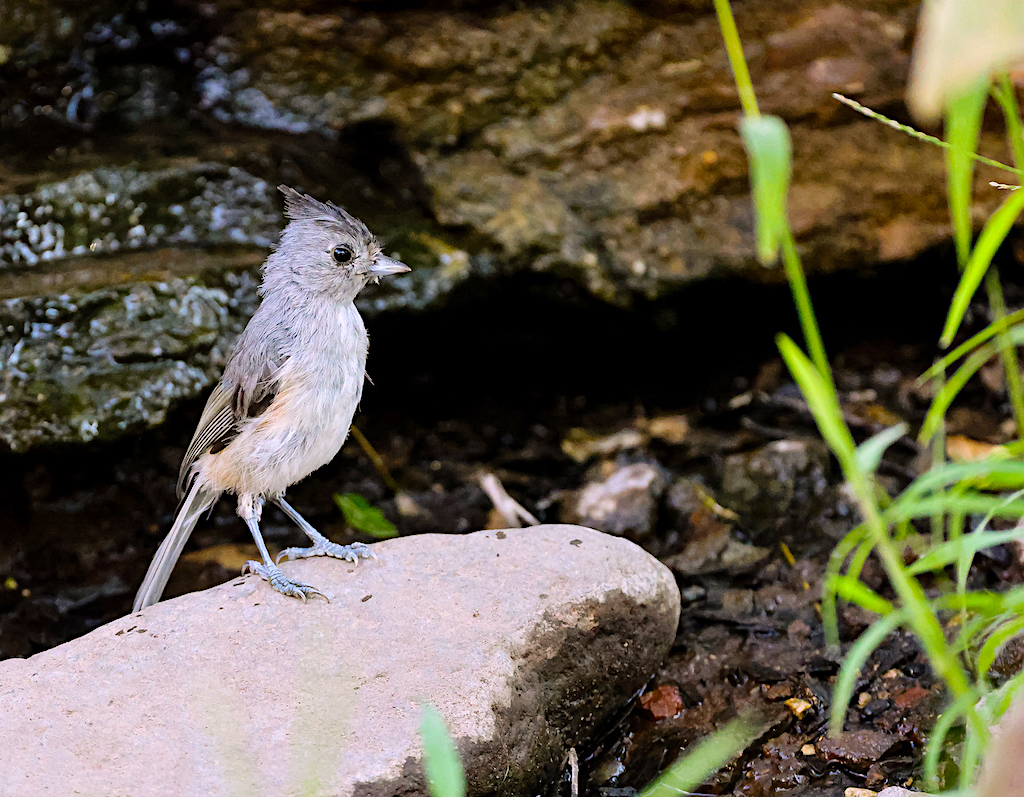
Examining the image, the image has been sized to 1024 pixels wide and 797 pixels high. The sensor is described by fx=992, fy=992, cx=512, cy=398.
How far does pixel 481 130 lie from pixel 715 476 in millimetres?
2085

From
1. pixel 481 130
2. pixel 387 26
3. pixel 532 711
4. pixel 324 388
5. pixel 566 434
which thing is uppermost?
pixel 387 26

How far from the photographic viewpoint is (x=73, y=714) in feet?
8.64

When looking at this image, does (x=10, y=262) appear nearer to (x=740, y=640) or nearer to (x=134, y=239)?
(x=134, y=239)

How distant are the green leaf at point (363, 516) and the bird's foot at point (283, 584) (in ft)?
2.89

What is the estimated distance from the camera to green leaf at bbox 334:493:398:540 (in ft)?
13.9

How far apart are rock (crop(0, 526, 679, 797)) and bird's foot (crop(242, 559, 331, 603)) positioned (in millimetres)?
43

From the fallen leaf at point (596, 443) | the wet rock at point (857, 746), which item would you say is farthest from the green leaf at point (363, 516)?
the wet rock at point (857, 746)

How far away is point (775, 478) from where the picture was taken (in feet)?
15.2

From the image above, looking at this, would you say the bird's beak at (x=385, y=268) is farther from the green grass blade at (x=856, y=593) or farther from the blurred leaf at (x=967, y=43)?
the blurred leaf at (x=967, y=43)

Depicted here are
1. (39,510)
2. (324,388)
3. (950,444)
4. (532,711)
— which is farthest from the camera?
(950,444)

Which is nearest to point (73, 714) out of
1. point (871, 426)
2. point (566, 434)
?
point (566, 434)

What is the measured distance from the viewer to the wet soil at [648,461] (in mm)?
3232

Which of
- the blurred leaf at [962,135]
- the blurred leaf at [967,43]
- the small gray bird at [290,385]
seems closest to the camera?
the blurred leaf at [967,43]

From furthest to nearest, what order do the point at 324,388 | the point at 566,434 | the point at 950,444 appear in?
the point at 566,434
the point at 950,444
the point at 324,388
